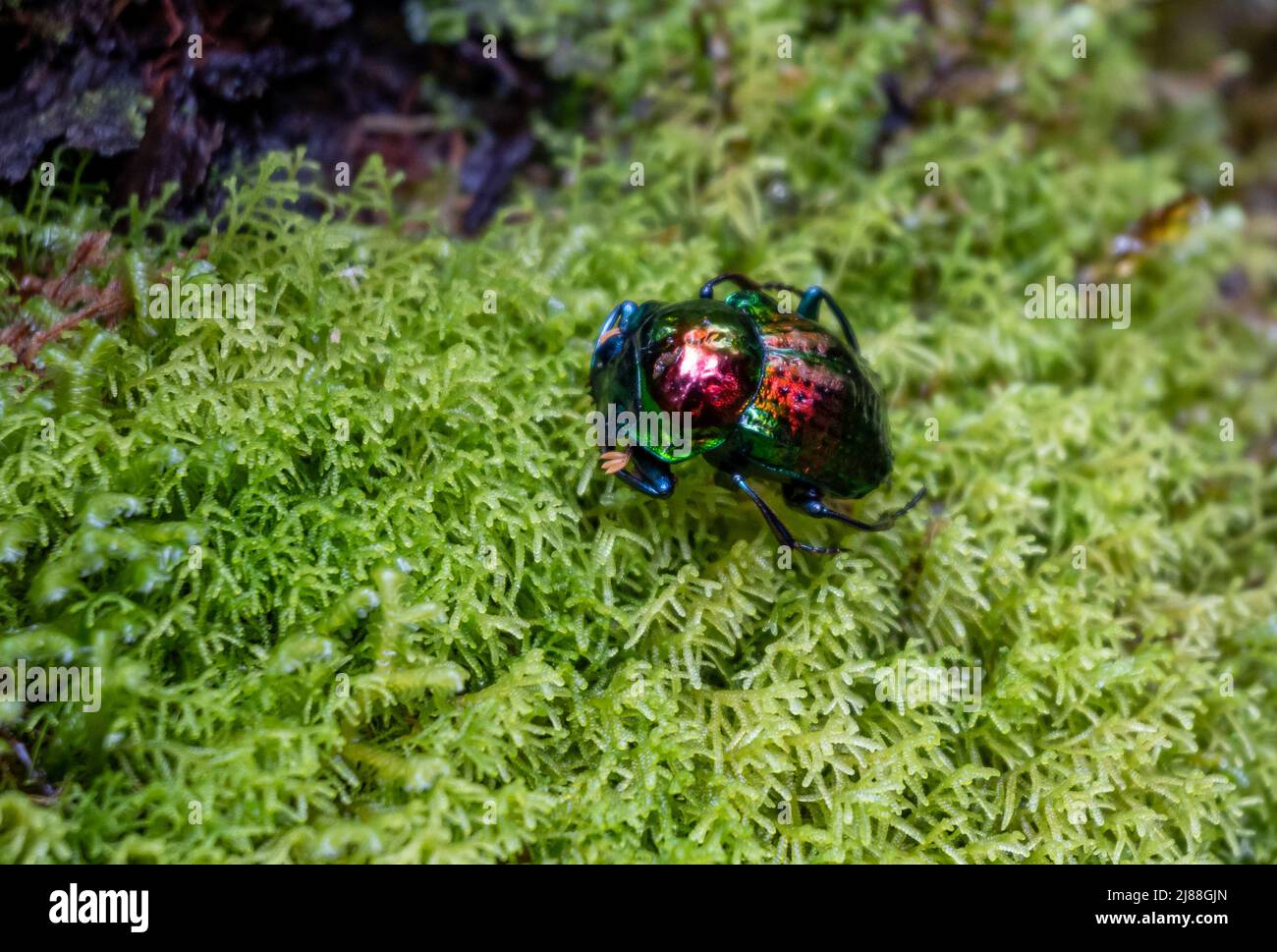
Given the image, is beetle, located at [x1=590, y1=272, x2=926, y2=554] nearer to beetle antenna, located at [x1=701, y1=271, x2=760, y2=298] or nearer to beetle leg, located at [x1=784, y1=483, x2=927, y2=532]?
beetle leg, located at [x1=784, y1=483, x2=927, y2=532]

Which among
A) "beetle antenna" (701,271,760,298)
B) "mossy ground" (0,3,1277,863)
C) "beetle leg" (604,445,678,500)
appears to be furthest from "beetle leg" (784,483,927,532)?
"beetle antenna" (701,271,760,298)

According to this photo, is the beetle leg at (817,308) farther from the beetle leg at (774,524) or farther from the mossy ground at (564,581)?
the beetle leg at (774,524)

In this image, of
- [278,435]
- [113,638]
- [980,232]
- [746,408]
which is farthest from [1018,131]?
[113,638]

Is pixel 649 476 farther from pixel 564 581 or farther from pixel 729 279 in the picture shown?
pixel 729 279

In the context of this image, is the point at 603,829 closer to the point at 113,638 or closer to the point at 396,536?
the point at 396,536

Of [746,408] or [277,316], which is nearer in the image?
[746,408]

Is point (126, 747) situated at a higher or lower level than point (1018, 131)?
lower

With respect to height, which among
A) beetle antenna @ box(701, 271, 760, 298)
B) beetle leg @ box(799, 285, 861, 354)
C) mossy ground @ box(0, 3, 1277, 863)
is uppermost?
beetle antenna @ box(701, 271, 760, 298)

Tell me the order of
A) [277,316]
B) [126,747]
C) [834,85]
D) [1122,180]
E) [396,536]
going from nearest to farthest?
[126,747], [396,536], [277,316], [834,85], [1122,180]
